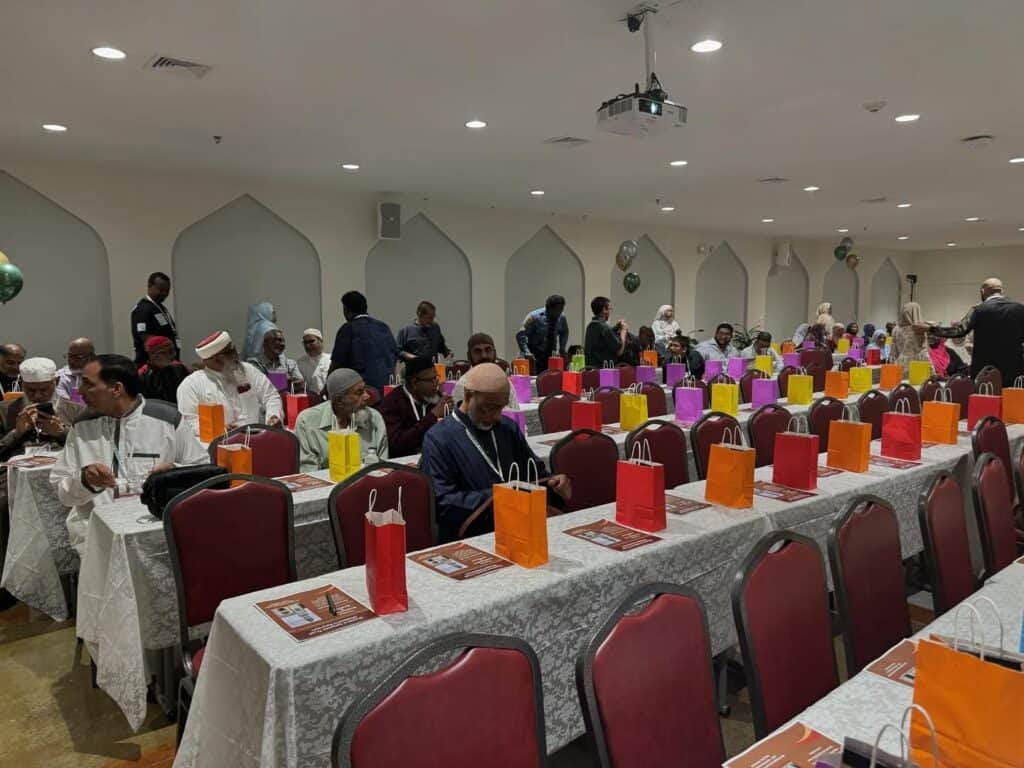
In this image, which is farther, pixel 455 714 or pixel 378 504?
pixel 378 504

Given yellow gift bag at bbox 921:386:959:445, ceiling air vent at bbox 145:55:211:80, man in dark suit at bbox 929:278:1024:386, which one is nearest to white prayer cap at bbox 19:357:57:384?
ceiling air vent at bbox 145:55:211:80

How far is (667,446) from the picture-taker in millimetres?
3531

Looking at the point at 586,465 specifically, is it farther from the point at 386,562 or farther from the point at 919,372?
the point at 919,372

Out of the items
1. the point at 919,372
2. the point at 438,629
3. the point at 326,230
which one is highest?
the point at 326,230

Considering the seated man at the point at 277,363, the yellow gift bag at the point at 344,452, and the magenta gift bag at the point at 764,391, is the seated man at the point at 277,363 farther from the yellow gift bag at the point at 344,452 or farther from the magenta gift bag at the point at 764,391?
the magenta gift bag at the point at 764,391

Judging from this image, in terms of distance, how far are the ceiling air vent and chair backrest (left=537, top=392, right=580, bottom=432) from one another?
2818 millimetres

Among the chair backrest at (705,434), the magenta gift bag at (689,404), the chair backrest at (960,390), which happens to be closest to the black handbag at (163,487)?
the chair backrest at (705,434)

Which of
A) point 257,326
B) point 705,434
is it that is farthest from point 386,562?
point 257,326

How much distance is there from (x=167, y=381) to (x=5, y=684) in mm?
2403

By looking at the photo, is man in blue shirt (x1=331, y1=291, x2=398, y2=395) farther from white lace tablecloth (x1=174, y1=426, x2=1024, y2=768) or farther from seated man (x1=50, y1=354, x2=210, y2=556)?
white lace tablecloth (x1=174, y1=426, x2=1024, y2=768)

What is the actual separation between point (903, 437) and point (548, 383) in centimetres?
325

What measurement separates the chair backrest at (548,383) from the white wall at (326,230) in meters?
3.62

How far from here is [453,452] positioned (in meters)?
2.69

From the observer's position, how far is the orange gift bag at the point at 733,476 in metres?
2.51
